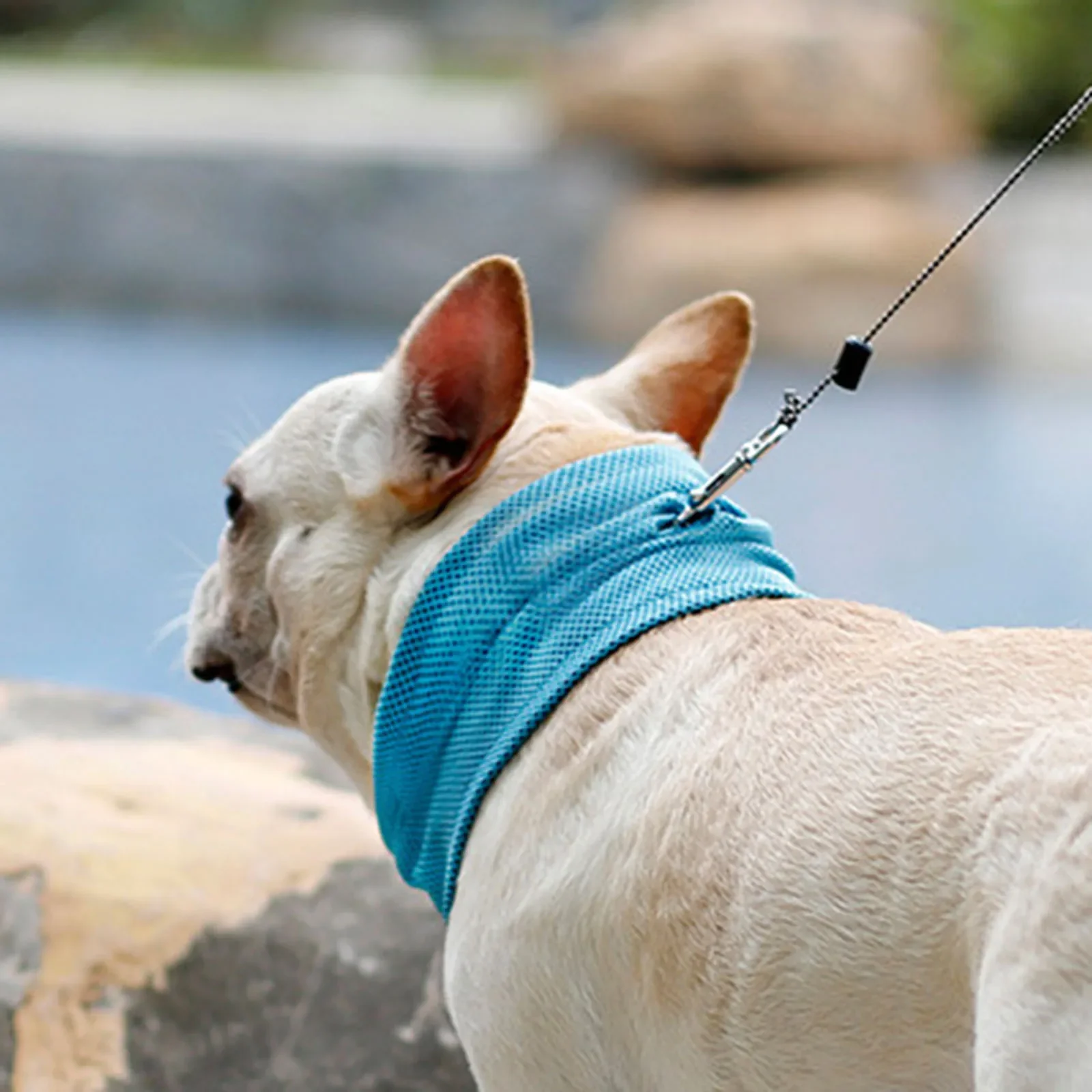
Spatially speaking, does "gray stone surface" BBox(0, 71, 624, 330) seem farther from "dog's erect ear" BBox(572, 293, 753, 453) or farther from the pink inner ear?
the pink inner ear

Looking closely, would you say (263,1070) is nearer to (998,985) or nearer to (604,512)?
(604,512)

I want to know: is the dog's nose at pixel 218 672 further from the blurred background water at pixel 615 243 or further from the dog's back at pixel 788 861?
the blurred background water at pixel 615 243

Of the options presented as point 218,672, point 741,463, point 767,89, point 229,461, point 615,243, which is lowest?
point 229,461

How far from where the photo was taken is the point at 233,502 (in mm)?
1589

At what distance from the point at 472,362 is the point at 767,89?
6815 millimetres

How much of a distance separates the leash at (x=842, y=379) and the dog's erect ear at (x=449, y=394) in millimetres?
167

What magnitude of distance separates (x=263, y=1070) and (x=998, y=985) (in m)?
1.03

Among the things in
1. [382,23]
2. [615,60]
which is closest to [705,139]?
[615,60]

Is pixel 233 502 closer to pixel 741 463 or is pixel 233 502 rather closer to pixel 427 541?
pixel 427 541

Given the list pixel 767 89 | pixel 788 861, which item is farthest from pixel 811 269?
pixel 788 861

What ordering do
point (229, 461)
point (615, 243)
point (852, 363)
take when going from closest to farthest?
1. point (852, 363)
2. point (229, 461)
3. point (615, 243)

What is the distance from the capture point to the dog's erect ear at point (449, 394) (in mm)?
1359

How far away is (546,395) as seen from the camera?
5.02 feet

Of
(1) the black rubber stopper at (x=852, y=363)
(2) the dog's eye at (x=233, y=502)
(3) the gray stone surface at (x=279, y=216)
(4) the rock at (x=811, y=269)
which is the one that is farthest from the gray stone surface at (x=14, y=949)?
(3) the gray stone surface at (x=279, y=216)
